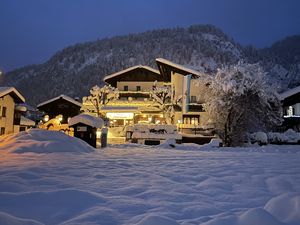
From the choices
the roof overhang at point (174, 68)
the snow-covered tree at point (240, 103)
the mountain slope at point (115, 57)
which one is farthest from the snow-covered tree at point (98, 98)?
the mountain slope at point (115, 57)

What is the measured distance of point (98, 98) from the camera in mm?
38156

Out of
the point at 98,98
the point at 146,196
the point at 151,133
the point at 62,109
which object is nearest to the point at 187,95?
the point at 98,98

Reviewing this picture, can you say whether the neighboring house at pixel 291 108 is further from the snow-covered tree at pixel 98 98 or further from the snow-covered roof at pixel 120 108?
the snow-covered tree at pixel 98 98

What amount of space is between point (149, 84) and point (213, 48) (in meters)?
62.4

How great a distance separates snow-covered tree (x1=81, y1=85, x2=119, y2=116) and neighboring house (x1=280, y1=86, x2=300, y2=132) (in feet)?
66.8

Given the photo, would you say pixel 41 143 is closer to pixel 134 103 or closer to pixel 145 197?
pixel 145 197

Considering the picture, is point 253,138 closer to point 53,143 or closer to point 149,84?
point 53,143

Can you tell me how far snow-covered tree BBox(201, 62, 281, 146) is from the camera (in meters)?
23.4

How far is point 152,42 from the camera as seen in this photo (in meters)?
114

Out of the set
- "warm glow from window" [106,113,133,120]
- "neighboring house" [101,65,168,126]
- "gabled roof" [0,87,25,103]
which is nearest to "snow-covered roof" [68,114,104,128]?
"gabled roof" [0,87,25,103]

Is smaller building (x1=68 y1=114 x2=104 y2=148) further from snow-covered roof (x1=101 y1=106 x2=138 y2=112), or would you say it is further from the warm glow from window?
the warm glow from window

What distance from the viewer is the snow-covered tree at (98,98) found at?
37938mm

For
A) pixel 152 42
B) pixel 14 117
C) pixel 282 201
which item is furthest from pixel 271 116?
pixel 152 42

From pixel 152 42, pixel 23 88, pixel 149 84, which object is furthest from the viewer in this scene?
pixel 152 42
